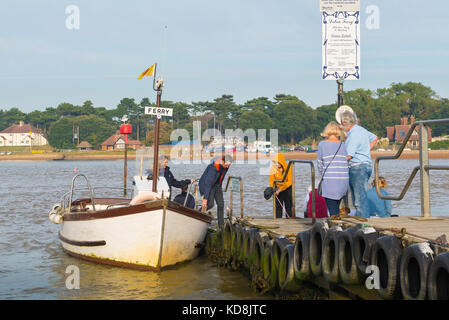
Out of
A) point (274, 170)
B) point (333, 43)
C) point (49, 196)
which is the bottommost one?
point (49, 196)

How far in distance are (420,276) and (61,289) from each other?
709 centimetres

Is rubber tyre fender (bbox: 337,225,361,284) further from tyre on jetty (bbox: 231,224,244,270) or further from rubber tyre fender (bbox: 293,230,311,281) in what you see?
tyre on jetty (bbox: 231,224,244,270)

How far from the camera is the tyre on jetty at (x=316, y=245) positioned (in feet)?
23.9

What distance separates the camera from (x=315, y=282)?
769 cm

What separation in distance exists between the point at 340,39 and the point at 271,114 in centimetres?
14808

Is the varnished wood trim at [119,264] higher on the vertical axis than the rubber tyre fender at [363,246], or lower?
lower

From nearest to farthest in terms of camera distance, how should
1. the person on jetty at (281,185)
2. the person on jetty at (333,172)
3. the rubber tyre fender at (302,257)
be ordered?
the rubber tyre fender at (302,257), the person on jetty at (333,172), the person on jetty at (281,185)

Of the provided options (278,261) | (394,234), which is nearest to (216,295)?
(278,261)

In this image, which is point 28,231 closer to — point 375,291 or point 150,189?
point 150,189

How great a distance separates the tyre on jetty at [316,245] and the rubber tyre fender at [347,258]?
570mm

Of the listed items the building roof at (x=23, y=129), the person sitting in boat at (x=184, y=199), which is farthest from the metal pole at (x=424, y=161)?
the building roof at (x=23, y=129)

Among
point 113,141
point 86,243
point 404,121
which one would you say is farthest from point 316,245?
point 113,141

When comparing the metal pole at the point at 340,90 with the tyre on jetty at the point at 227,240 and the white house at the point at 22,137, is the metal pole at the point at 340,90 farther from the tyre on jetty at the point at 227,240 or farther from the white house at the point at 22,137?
the white house at the point at 22,137
